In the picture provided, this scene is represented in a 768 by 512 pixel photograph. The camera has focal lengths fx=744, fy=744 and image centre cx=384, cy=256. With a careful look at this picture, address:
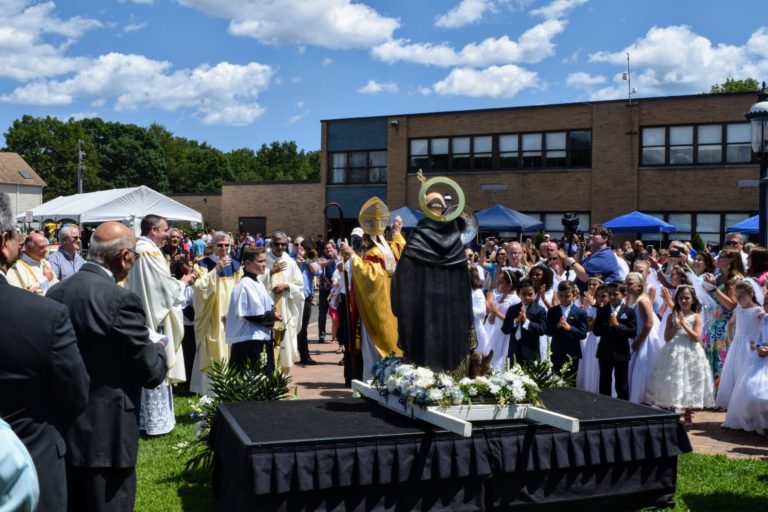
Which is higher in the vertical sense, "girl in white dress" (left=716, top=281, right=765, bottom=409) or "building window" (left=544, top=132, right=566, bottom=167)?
"building window" (left=544, top=132, right=566, bottom=167)

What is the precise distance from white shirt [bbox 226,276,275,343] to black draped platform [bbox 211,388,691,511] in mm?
1473

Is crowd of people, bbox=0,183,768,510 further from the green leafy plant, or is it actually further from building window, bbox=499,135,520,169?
building window, bbox=499,135,520,169

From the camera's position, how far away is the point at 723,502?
624cm

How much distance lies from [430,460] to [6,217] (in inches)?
131

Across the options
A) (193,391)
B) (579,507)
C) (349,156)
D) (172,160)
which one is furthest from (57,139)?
(579,507)

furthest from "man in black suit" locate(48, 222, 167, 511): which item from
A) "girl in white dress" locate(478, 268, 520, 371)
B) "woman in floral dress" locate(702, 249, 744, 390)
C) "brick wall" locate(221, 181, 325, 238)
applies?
"brick wall" locate(221, 181, 325, 238)

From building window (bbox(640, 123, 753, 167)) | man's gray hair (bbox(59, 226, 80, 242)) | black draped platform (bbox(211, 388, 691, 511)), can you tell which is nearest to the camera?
black draped platform (bbox(211, 388, 691, 511))

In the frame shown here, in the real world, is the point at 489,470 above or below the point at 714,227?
below

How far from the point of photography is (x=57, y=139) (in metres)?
84.5

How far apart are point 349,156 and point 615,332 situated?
31.0m

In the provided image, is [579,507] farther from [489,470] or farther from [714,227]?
[714,227]

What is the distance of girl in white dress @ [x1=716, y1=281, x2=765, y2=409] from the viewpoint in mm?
8641

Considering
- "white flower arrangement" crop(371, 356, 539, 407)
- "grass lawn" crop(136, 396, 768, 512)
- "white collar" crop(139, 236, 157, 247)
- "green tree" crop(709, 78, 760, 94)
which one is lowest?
"grass lawn" crop(136, 396, 768, 512)

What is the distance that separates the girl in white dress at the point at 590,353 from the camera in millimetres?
9422
